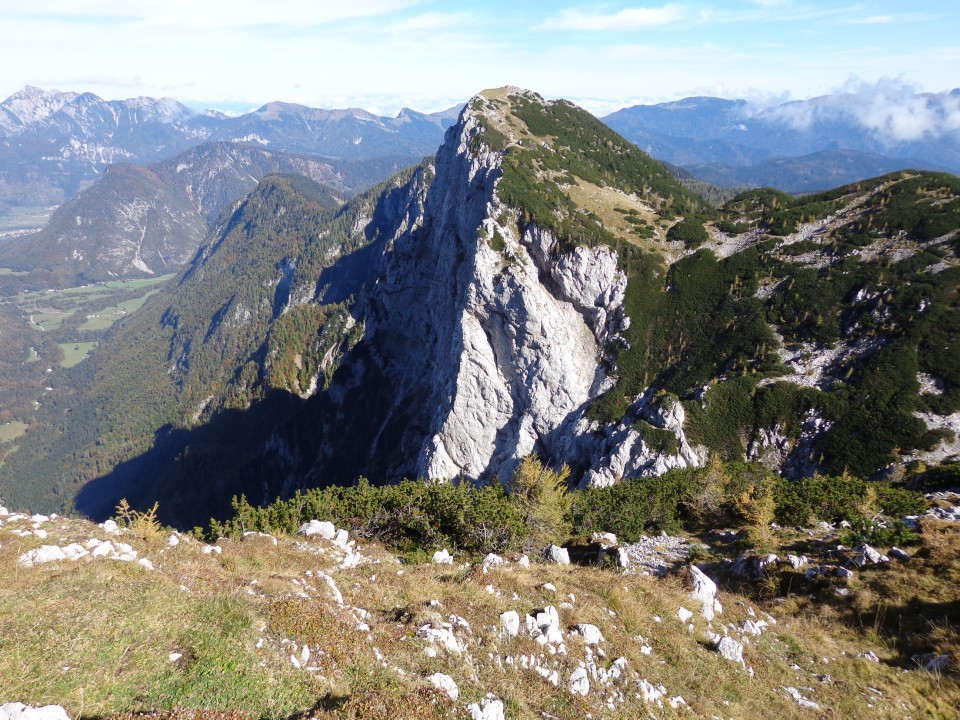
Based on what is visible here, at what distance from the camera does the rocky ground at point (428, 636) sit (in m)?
9.02

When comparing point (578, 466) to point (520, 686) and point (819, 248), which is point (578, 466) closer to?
point (819, 248)

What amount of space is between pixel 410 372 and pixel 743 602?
11092 centimetres

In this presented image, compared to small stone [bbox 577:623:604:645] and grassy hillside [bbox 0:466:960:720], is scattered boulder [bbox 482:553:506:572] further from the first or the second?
small stone [bbox 577:623:604:645]

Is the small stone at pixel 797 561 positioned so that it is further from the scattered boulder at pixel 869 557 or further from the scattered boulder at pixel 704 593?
the scattered boulder at pixel 704 593

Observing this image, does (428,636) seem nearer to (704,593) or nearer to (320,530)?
(704,593)

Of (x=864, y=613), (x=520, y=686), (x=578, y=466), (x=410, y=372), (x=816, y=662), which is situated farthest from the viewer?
(x=410, y=372)

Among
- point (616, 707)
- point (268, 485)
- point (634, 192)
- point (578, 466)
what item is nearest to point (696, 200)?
point (634, 192)

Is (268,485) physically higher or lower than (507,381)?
lower

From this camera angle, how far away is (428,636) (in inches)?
466

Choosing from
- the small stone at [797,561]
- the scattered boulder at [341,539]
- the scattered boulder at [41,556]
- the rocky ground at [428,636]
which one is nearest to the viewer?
the rocky ground at [428,636]

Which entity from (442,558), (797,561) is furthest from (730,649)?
(442,558)

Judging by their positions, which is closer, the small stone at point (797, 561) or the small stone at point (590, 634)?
the small stone at point (590, 634)

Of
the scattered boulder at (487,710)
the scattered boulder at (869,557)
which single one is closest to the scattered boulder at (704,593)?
the scattered boulder at (869,557)

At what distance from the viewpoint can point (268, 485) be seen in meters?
139
